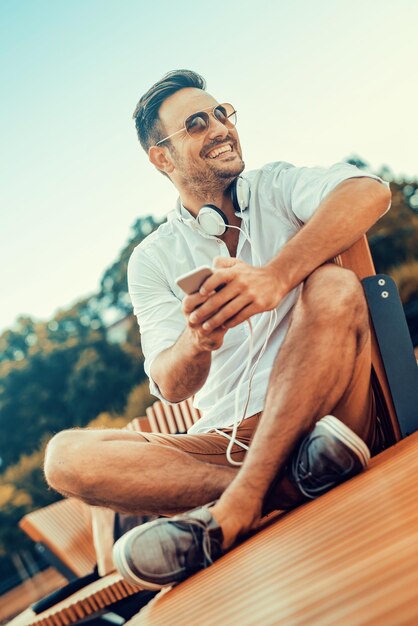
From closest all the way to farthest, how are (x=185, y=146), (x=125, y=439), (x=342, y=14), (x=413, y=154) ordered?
1. (x=125, y=439)
2. (x=185, y=146)
3. (x=413, y=154)
4. (x=342, y=14)

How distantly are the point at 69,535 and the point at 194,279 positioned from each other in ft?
13.7

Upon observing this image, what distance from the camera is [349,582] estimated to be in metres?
0.66

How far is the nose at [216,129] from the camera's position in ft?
10.3

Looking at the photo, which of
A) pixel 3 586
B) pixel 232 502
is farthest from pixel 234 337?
pixel 3 586

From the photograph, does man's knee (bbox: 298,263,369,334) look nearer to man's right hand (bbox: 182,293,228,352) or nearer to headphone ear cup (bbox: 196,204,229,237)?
man's right hand (bbox: 182,293,228,352)

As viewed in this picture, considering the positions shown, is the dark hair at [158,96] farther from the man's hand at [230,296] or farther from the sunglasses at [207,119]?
the man's hand at [230,296]

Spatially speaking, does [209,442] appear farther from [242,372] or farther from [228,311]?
→ [228,311]

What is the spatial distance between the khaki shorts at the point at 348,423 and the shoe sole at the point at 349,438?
0.30 metres

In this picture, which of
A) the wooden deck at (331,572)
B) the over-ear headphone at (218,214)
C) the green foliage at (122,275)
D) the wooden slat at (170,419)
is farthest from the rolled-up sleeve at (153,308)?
the green foliage at (122,275)

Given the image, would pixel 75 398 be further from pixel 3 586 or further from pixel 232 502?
pixel 232 502

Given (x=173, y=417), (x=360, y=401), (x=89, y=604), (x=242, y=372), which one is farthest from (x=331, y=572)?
(x=173, y=417)

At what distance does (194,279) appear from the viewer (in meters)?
1.87

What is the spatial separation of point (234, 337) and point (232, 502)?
935 millimetres

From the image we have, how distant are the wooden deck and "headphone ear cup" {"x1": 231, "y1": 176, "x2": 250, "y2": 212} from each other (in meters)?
1.39
